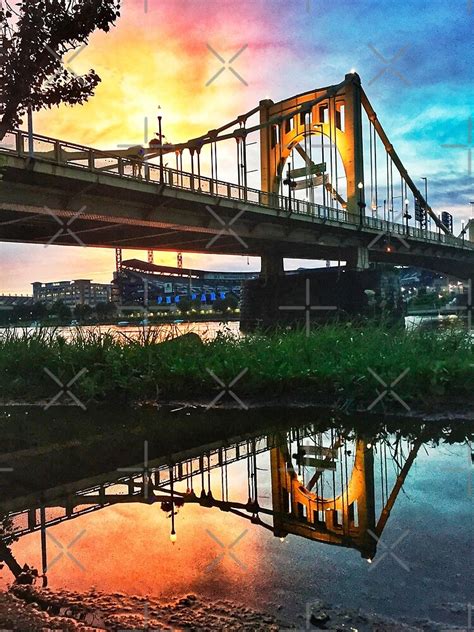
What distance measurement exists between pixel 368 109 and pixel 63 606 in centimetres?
5197

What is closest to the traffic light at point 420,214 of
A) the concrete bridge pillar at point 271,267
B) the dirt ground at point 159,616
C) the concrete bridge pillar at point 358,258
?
the concrete bridge pillar at point 358,258

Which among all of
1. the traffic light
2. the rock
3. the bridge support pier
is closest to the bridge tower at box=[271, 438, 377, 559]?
the rock

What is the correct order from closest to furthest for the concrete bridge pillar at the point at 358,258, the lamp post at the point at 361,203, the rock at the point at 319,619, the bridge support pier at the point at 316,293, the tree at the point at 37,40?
the rock at the point at 319,619 < the tree at the point at 37,40 < the bridge support pier at the point at 316,293 < the lamp post at the point at 361,203 < the concrete bridge pillar at the point at 358,258

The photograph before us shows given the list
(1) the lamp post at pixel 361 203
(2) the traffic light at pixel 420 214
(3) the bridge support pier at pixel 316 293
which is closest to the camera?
(3) the bridge support pier at pixel 316 293

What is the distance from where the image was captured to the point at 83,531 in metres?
3.67

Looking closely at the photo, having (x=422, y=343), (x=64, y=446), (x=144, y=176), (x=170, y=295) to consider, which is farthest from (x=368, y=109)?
(x=64, y=446)

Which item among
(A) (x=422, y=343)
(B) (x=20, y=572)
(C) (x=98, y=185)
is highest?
(C) (x=98, y=185)

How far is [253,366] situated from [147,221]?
710 inches

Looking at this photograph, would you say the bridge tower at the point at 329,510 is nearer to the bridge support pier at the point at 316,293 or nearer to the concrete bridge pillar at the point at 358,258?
the bridge support pier at the point at 316,293

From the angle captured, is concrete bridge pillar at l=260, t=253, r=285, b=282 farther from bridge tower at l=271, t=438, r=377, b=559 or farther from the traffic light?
bridge tower at l=271, t=438, r=377, b=559

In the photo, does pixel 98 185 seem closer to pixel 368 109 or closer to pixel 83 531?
pixel 83 531

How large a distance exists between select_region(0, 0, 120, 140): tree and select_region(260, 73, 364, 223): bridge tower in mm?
38092

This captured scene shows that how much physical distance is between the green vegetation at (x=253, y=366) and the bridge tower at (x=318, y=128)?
116 feet

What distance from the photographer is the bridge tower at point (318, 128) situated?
44.8 metres
